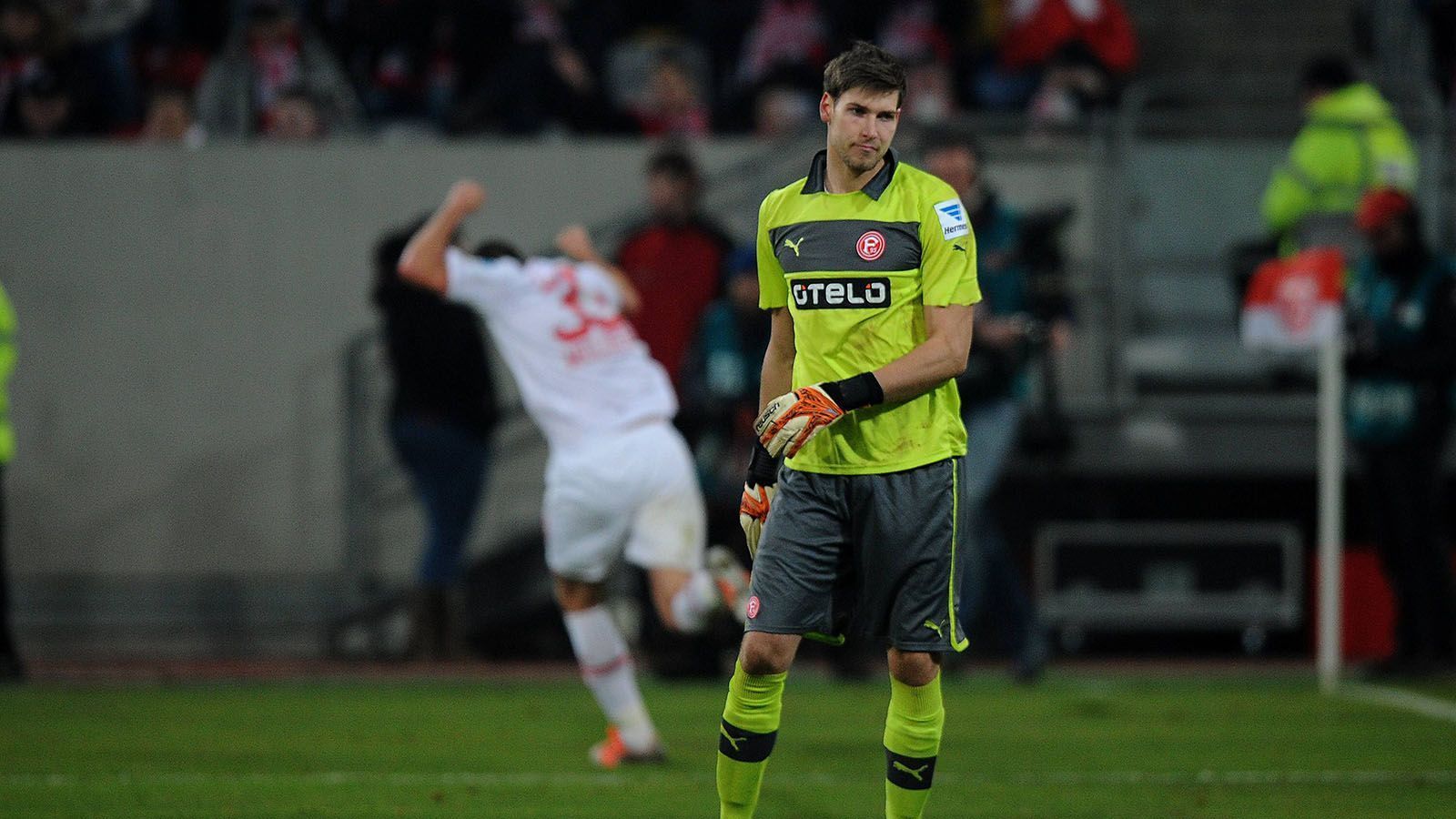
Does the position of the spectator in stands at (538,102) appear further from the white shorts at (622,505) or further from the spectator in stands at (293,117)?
the white shorts at (622,505)

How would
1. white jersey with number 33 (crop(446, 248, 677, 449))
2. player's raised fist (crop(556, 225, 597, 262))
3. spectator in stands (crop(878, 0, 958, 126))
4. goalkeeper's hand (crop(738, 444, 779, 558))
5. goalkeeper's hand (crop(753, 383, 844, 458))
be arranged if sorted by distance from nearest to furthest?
goalkeeper's hand (crop(753, 383, 844, 458)) < goalkeeper's hand (crop(738, 444, 779, 558)) < white jersey with number 33 (crop(446, 248, 677, 449)) < player's raised fist (crop(556, 225, 597, 262)) < spectator in stands (crop(878, 0, 958, 126))

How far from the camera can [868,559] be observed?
6.04 m

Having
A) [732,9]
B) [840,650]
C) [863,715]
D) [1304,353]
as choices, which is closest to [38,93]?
[732,9]

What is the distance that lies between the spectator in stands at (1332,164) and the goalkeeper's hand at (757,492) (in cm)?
765

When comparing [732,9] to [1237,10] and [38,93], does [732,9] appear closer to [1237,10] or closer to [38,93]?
[1237,10]

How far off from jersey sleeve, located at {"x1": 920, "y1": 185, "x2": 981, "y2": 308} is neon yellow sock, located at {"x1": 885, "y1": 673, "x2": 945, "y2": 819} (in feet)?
3.64

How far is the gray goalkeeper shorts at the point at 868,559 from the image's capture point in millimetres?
6012

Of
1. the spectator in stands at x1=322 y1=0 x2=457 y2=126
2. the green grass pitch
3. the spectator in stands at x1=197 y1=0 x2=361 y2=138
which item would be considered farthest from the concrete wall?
the green grass pitch

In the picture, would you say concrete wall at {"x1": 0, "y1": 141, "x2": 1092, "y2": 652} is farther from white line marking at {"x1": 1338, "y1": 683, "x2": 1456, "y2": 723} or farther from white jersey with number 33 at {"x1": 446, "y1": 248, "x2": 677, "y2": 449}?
white jersey with number 33 at {"x1": 446, "y1": 248, "x2": 677, "y2": 449}

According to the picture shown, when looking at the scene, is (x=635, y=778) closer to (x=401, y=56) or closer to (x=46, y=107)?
(x=46, y=107)

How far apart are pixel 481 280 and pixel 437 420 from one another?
14.4 ft

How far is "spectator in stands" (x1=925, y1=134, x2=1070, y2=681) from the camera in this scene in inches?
433

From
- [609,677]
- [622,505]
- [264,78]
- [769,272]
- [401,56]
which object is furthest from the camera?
[401,56]

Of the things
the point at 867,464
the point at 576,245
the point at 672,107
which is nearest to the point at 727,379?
the point at 576,245
